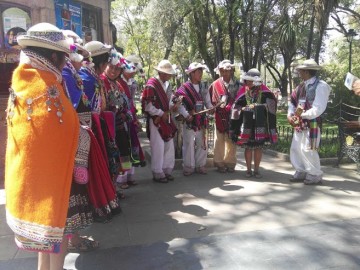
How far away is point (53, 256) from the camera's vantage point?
8.76 feet

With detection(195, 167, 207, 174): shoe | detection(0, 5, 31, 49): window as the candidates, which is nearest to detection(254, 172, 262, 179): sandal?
detection(195, 167, 207, 174): shoe

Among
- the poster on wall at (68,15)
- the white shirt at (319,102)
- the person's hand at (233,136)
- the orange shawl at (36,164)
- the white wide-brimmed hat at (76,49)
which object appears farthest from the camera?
the poster on wall at (68,15)

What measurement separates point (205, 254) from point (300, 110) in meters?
2.95

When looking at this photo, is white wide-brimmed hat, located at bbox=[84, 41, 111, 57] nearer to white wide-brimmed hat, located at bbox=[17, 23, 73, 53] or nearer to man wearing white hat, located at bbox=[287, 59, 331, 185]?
white wide-brimmed hat, located at bbox=[17, 23, 73, 53]

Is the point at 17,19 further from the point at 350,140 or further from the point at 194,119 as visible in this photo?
the point at 350,140

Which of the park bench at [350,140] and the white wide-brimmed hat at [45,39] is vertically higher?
the white wide-brimmed hat at [45,39]

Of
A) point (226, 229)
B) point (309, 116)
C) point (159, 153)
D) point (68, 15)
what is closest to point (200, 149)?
point (159, 153)

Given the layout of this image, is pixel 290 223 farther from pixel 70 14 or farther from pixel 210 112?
pixel 70 14

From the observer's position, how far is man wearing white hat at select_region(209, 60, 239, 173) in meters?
6.25

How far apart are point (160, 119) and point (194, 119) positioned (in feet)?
2.26

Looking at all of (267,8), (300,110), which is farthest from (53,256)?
(267,8)

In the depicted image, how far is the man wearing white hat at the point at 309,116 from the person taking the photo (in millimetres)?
5281

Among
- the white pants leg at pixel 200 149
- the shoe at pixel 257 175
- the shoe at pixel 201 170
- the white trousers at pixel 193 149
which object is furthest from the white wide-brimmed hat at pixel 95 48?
the shoe at pixel 257 175

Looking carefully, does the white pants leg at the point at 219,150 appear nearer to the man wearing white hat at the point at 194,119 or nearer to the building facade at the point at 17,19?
the man wearing white hat at the point at 194,119
